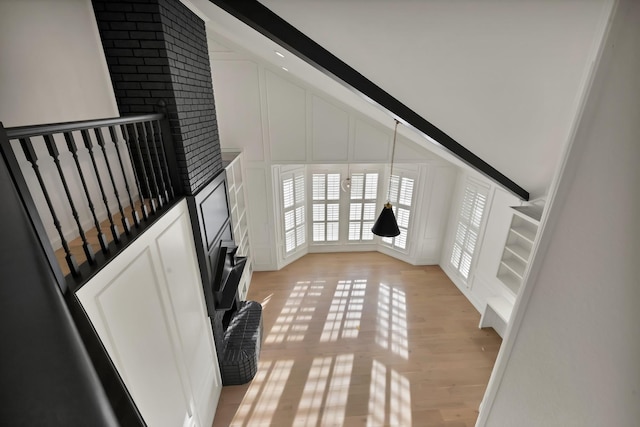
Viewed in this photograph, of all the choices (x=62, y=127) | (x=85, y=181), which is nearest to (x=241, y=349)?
(x=85, y=181)

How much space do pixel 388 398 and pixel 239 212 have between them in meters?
3.52

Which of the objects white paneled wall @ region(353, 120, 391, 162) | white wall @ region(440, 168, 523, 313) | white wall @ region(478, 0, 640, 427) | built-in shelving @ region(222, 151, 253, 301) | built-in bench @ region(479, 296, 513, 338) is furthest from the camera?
white paneled wall @ region(353, 120, 391, 162)

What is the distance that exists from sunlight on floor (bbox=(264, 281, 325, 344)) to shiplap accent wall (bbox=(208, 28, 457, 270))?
3.02ft

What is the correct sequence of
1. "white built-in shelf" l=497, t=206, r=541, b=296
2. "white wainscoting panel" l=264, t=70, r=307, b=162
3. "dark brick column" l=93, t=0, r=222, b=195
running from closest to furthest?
"dark brick column" l=93, t=0, r=222, b=195 < "white built-in shelf" l=497, t=206, r=541, b=296 < "white wainscoting panel" l=264, t=70, r=307, b=162

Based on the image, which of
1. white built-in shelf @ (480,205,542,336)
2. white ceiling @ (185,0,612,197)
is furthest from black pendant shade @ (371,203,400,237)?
white built-in shelf @ (480,205,542,336)

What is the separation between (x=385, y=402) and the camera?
328 cm

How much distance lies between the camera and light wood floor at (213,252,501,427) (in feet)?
10.4

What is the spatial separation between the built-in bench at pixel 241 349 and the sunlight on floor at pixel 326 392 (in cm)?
78

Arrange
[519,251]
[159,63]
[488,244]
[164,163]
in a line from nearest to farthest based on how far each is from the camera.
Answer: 1. [159,63]
2. [164,163]
3. [519,251]
4. [488,244]

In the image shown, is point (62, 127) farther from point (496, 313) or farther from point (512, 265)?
point (496, 313)

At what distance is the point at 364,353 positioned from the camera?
155 inches

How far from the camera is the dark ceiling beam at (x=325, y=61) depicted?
154 cm

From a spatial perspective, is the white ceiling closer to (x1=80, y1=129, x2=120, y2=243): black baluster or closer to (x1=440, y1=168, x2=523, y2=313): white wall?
(x1=80, y1=129, x2=120, y2=243): black baluster

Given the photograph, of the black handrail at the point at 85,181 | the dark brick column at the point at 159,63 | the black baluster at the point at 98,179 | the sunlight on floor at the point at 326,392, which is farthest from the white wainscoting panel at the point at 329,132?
the black baluster at the point at 98,179
